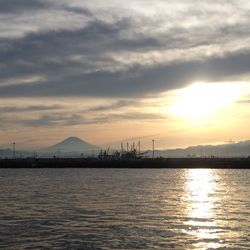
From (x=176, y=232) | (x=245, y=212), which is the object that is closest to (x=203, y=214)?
(x=245, y=212)

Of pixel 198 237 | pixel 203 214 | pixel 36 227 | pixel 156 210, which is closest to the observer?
pixel 198 237

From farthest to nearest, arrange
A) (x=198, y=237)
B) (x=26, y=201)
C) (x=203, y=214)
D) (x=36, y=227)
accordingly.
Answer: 1. (x=26, y=201)
2. (x=203, y=214)
3. (x=36, y=227)
4. (x=198, y=237)

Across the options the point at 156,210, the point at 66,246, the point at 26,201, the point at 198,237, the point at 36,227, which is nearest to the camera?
the point at 66,246

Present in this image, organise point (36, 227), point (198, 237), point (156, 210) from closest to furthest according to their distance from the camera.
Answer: point (198, 237) < point (36, 227) < point (156, 210)

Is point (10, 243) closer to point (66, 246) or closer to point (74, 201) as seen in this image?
point (66, 246)

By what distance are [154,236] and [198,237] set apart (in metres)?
2.61

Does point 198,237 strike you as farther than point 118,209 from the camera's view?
No

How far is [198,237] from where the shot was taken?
3130 centimetres

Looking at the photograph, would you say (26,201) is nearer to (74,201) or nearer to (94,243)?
(74,201)

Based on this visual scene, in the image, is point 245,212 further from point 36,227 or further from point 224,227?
point 36,227

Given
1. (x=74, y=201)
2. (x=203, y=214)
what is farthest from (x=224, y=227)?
(x=74, y=201)

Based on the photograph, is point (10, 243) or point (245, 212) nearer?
point (10, 243)

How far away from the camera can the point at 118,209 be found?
4697 centimetres

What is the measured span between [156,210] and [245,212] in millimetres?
7600
